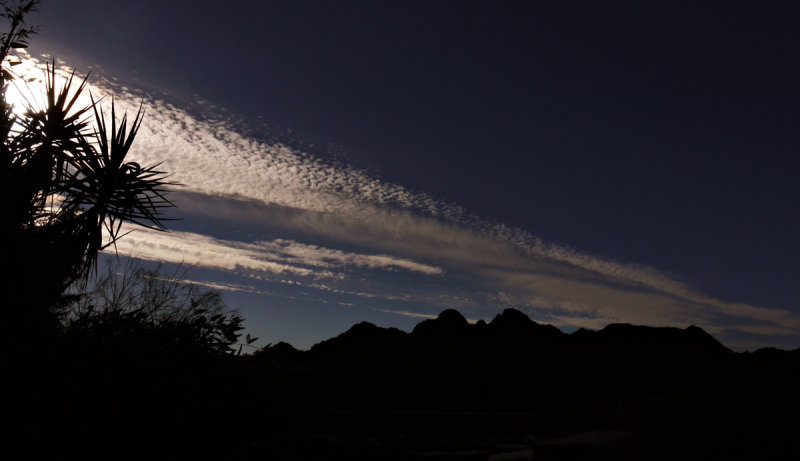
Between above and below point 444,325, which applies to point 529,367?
below

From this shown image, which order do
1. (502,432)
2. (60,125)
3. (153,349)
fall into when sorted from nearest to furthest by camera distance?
(153,349), (502,432), (60,125)

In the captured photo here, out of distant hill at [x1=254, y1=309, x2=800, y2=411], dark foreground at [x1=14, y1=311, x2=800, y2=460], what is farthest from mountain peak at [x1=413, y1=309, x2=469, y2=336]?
dark foreground at [x1=14, y1=311, x2=800, y2=460]

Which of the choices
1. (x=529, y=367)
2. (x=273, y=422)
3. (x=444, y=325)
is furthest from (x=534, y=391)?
(x=273, y=422)

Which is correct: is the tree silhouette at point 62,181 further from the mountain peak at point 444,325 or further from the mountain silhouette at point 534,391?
the mountain peak at point 444,325

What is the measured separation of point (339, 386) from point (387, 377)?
2.02m

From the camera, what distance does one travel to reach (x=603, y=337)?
91.1 feet

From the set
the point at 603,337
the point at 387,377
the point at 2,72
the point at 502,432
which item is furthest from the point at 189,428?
the point at 603,337

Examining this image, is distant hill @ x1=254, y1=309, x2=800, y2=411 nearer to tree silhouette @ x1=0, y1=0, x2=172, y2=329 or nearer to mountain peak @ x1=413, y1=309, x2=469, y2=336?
mountain peak @ x1=413, y1=309, x2=469, y2=336

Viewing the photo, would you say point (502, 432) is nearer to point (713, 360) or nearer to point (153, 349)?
point (153, 349)

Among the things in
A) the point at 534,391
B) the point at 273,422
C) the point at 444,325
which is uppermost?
the point at 444,325

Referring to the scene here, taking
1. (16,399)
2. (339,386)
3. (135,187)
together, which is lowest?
(339,386)

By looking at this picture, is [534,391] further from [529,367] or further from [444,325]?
[444,325]

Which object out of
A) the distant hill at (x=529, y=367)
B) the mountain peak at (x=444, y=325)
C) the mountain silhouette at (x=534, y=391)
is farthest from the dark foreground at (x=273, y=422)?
the mountain peak at (x=444, y=325)


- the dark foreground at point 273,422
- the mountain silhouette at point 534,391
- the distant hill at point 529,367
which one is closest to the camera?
the dark foreground at point 273,422
